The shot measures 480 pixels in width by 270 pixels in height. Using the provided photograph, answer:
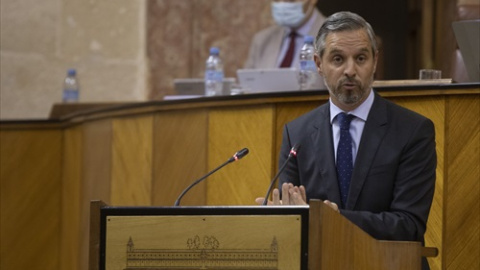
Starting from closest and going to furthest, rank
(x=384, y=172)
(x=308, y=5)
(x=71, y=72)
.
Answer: (x=384, y=172), (x=308, y=5), (x=71, y=72)

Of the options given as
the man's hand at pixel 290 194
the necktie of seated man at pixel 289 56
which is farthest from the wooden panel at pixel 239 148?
the necktie of seated man at pixel 289 56

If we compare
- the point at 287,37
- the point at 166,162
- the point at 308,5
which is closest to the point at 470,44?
the point at 166,162

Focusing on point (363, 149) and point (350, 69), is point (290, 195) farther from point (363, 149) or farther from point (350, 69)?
point (350, 69)

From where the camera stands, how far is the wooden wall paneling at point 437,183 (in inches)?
190

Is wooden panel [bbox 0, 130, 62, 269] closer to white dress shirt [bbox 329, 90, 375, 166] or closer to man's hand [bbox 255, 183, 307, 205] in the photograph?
white dress shirt [bbox 329, 90, 375, 166]

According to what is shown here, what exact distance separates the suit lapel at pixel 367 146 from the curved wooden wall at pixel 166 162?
88 centimetres

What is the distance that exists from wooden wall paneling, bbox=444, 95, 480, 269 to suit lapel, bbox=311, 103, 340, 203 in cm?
86

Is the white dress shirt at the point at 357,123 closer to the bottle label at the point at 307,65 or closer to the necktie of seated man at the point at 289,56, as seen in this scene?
the bottle label at the point at 307,65

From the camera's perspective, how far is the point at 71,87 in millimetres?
9148

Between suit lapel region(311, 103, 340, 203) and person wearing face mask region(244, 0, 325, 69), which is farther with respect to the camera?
person wearing face mask region(244, 0, 325, 69)

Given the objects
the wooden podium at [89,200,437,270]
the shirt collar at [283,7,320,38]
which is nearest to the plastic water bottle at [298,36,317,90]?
the shirt collar at [283,7,320,38]

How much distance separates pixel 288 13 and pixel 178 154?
8.16 feet

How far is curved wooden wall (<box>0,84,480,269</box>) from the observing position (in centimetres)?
486

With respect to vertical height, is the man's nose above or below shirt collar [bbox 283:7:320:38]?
below
